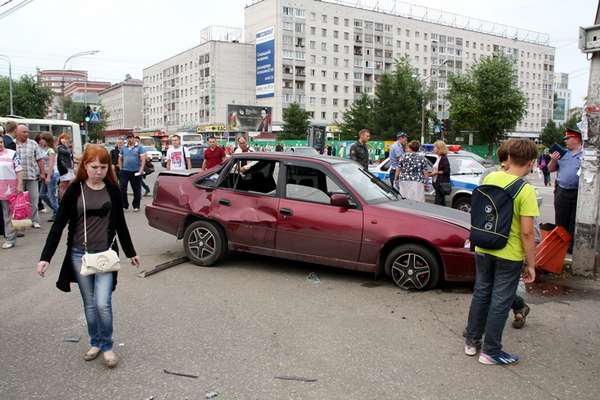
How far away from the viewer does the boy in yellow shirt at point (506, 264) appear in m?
3.55

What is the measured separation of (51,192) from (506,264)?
32.0 feet

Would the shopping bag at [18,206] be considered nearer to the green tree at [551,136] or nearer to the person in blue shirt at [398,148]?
the person in blue shirt at [398,148]

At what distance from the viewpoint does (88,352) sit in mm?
3789

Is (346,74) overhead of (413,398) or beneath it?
overhead

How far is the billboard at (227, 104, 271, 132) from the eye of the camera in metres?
69.8

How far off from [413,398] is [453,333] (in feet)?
4.32

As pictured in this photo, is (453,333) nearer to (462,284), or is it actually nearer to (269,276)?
(462,284)

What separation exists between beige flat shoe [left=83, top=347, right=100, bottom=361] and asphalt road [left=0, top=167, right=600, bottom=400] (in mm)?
60

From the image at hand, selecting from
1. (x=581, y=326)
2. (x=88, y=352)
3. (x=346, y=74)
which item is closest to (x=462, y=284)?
(x=581, y=326)

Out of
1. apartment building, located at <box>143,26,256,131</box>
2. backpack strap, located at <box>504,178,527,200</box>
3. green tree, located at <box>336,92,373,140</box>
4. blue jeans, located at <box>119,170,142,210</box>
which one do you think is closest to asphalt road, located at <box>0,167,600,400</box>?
backpack strap, located at <box>504,178,527,200</box>

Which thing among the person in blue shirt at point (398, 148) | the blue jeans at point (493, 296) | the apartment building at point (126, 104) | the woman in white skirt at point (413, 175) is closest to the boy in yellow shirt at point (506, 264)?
the blue jeans at point (493, 296)

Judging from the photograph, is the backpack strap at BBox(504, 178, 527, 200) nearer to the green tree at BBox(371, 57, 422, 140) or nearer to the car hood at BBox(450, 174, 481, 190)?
the car hood at BBox(450, 174, 481, 190)

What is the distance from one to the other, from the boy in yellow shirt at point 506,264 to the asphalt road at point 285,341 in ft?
0.85

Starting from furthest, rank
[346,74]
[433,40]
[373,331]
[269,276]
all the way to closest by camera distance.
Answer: [433,40] → [346,74] → [269,276] → [373,331]
